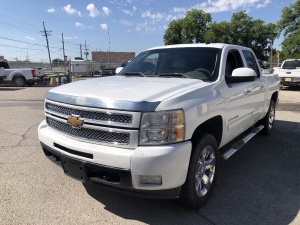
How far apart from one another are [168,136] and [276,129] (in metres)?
5.29

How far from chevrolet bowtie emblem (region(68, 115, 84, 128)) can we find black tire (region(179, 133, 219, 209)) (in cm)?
119

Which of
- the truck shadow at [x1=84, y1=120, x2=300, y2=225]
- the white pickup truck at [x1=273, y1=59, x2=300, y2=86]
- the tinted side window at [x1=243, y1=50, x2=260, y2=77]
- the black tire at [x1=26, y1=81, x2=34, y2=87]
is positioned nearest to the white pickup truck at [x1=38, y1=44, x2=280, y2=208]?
the truck shadow at [x1=84, y1=120, x2=300, y2=225]

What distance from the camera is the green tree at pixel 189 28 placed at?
→ 48.2 metres

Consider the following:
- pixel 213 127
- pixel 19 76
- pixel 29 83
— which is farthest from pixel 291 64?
pixel 19 76

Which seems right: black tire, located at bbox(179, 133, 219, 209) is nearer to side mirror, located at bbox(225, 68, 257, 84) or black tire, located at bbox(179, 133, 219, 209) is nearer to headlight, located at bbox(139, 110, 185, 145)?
headlight, located at bbox(139, 110, 185, 145)

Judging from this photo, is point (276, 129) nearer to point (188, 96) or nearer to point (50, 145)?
point (188, 96)

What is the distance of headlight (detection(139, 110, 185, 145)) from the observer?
256 cm

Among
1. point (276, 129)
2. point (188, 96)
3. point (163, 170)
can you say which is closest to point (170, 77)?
point (188, 96)

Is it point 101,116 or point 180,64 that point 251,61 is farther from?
point 101,116

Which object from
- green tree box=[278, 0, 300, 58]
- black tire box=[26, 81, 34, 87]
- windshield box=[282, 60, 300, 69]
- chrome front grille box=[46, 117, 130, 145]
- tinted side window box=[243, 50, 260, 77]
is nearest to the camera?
chrome front grille box=[46, 117, 130, 145]

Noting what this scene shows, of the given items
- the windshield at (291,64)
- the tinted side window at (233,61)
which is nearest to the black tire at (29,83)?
the windshield at (291,64)

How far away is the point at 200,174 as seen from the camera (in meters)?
3.13

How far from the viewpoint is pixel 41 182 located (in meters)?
3.75

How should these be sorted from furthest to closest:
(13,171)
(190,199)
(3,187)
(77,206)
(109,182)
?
(13,171)
(3,187)
(77,206)
(190,199)
(109,182)
